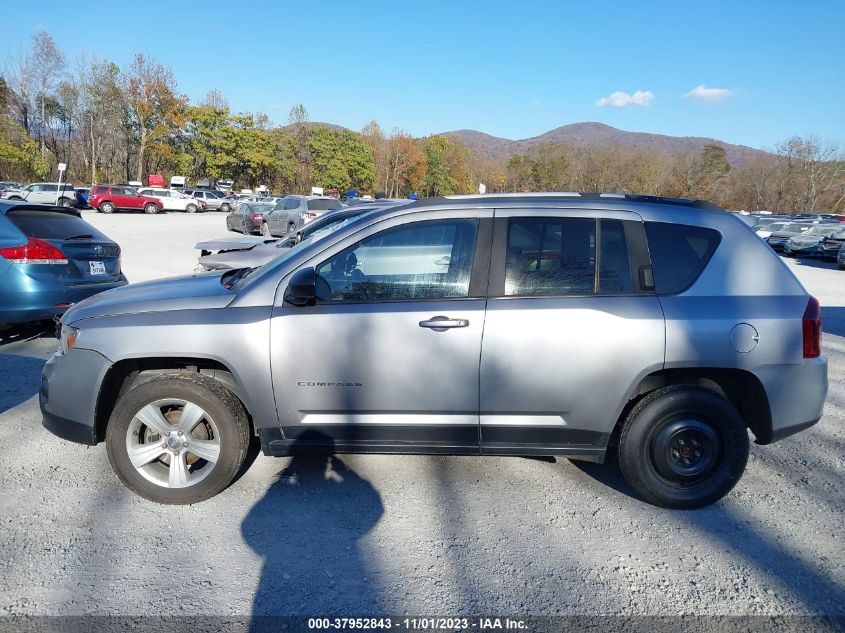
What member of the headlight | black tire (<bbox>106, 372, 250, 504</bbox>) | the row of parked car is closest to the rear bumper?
black tire (<bbox>106, 372, 250, 504</bbox>)

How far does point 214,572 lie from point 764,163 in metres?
83.5

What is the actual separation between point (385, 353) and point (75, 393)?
1.84 meters

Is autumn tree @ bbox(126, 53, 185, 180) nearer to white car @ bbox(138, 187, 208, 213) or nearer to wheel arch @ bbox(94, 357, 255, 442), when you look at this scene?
white car @ bbox(138, 187, 208, 213)

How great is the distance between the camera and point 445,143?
10200 cm

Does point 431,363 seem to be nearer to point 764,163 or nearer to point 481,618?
point 481,618

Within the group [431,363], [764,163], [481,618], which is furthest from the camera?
[764,163]

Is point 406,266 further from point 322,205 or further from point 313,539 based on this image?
point 322,205

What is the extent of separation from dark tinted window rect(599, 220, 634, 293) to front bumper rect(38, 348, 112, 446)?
9.49 ft

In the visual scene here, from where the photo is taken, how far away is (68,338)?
352 cm

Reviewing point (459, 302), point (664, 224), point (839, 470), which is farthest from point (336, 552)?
point (839, 470)

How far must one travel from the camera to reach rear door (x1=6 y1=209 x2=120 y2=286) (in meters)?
6.60

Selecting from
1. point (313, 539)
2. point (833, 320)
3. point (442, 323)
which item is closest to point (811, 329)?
point (442, 323)

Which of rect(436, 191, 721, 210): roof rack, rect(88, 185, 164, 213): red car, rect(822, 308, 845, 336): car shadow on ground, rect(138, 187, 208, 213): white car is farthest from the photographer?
rect(138, 187, 208, 213): white car

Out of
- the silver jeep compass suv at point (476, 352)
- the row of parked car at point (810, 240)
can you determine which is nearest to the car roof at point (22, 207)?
the silver jeep compass suv at point (476, 352)
